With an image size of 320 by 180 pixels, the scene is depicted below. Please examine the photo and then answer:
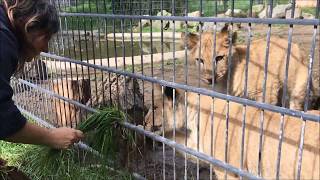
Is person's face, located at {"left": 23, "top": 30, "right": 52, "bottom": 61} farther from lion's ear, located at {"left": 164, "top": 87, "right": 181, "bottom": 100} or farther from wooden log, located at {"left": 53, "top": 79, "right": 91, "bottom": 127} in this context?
wooden log, located at {"left": 53, "top": 79, "right": 91, "bottom": 127}

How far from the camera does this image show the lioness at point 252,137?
341cm

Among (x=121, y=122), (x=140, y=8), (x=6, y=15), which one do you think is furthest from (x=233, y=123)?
(x=6, y=15)

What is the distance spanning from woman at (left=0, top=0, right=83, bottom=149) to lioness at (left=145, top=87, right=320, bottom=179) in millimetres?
1386

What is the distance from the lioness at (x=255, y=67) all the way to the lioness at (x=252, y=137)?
1217mm

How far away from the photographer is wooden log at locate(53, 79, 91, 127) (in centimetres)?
549

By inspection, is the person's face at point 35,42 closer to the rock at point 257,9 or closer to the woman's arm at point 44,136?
the woman's arm at point 44,136

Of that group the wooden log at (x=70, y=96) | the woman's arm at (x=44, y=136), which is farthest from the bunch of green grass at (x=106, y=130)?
the wooden log at (x=70, y=96)

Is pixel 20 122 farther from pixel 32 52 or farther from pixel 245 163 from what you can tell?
pixel 245 163

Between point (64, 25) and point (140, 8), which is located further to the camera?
point (64, 25)

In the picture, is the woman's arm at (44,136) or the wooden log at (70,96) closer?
the woman's arm at (44,136)

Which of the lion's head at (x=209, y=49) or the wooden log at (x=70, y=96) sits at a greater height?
the lion's head at (x=209, y=49)

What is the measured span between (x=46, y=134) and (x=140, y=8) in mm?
2070

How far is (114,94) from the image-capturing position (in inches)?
216

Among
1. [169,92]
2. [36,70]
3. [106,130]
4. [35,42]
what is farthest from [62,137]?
[36,70]
